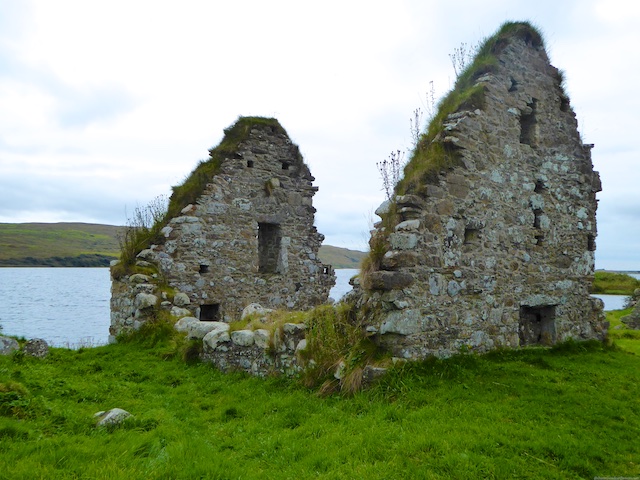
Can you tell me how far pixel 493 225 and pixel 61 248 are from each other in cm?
10789

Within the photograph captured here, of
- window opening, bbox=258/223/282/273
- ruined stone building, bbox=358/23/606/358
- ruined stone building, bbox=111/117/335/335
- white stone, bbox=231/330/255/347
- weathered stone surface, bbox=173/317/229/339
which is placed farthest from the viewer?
window opening, bbox=258/223/282/273

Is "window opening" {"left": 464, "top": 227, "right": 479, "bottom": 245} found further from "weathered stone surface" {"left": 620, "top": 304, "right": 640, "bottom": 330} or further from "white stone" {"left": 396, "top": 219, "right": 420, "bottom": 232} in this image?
"weathered stone surface" {"left": 620, "top": 304, "right": 640, "bottom": 330}

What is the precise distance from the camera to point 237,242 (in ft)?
44.2

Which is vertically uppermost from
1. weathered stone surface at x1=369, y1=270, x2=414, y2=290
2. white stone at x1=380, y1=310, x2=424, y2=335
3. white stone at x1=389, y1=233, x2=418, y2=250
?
white stone at x1=389, y1=233, x2=418, y2=250

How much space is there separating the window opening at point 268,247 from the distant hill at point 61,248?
222 ft

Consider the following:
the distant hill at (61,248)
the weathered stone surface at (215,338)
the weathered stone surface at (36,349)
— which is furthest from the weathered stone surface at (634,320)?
the distant hill at (61,248)

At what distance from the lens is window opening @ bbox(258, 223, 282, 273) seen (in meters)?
14.5

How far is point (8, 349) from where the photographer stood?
369 inches

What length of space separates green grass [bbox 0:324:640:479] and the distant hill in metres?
74.4

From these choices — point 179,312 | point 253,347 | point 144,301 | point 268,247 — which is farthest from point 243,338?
point 268,247

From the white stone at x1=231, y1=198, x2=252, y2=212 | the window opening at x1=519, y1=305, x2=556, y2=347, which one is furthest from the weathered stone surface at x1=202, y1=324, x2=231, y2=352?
the window opening at x1=519, y1=305, x2=556, y2=347

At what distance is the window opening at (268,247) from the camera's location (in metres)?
14.5

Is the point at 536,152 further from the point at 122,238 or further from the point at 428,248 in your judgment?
the point at 122,238

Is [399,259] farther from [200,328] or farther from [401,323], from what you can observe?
[200,328]
